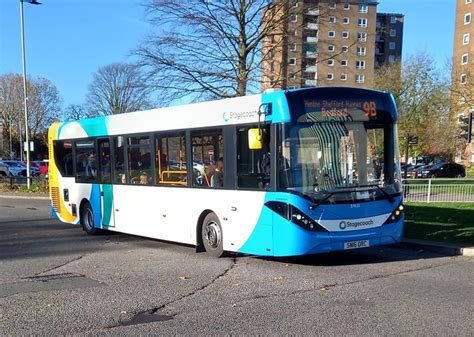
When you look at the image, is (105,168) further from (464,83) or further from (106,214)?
(464,83)

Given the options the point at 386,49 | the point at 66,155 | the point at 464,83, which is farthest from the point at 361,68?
the point at 66,155

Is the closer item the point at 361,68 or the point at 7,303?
the point at 7,303

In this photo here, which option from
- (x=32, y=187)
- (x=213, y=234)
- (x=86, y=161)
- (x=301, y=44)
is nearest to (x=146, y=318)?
(x=213, y=234)

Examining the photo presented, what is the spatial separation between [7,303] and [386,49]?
110m

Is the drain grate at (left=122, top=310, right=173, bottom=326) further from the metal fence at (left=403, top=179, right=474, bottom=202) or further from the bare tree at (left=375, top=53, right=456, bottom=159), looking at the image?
the bare tree at (left=375, top=53, right=456, bottom=159)

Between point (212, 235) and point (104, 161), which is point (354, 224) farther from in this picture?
point (104, 161)

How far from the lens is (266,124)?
8.15 m

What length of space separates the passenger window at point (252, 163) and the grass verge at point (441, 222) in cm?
446

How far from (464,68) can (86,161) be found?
35.3m

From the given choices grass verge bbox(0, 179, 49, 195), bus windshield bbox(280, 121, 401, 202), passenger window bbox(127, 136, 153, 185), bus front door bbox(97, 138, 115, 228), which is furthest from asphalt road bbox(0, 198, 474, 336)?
grass verge bbox(0, 179, 49, 195)

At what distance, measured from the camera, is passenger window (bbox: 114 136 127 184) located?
38.7 feet

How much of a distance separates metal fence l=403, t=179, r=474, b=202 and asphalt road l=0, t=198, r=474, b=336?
962cm

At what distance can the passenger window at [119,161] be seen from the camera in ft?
38.7

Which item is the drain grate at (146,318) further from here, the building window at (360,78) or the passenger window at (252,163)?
the building window at (360,78)
